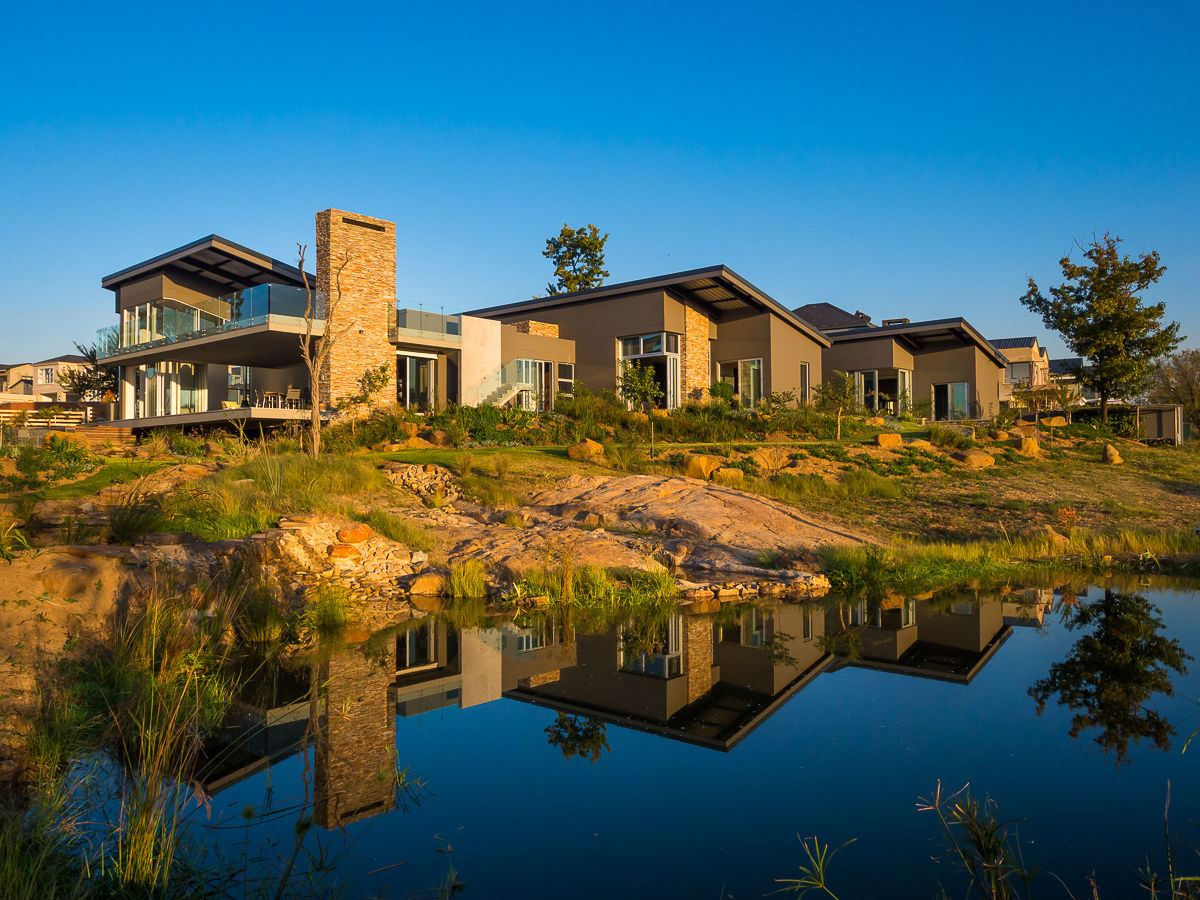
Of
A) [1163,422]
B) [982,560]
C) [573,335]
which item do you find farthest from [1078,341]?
[982,560]

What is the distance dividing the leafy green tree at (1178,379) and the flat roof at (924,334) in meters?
18.3

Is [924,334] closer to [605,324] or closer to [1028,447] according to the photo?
[1028,447]

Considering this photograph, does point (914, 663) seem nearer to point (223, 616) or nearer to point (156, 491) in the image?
point (223, 616)

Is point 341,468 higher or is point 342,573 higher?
point 341,468

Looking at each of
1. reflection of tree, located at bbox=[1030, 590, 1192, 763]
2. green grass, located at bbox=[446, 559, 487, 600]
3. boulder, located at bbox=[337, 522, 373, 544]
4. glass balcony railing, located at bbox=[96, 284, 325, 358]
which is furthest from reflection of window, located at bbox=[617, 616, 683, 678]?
glass balcony railing, located at bbox=[96, 284, 325, 358]

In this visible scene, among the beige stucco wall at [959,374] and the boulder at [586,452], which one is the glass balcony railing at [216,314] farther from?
the beige stucco wall at [959,374]

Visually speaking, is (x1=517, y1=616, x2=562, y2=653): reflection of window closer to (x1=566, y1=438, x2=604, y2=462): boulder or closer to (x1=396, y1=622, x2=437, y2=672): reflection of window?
(x1=396, y1=622, x2=437, y2=672): reflection of window

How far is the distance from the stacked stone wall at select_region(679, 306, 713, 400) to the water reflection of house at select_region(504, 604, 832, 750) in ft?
69.6

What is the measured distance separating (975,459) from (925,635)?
47.8ft

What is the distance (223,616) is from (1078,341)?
3468 centimetres

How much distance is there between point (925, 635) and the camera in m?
8.66

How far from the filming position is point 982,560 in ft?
41.5

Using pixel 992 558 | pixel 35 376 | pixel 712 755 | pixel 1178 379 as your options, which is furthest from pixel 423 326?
pixel 35 376

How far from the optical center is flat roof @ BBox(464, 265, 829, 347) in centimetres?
2802
